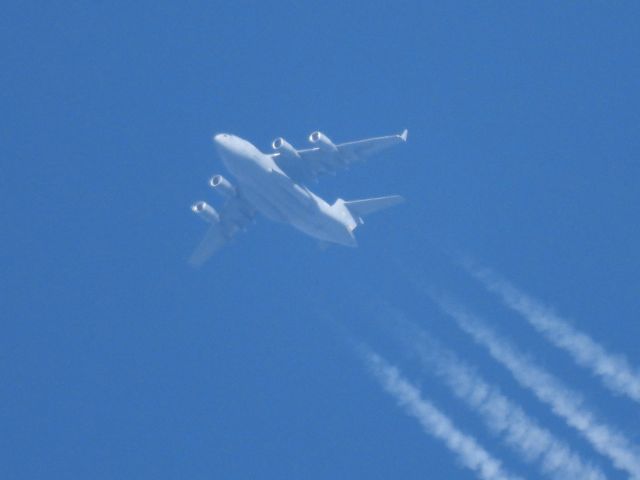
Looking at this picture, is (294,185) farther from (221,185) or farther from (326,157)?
(221,185)

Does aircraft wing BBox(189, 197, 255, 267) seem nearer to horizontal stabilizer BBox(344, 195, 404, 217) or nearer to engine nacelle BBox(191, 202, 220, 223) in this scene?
engine nacelle BBox(191, 202, 220, 223)

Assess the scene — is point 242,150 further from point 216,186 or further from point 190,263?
point 190,263

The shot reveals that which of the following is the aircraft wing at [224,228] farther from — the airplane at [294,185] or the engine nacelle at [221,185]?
the engine nacelle at [221,185]

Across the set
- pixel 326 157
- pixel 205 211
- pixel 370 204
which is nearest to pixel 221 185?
pixel 205 211

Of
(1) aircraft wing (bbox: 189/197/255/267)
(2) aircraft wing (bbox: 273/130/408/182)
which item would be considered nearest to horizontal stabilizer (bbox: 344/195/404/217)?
(2) aircraft wing (bbox: 273/130/408/182)

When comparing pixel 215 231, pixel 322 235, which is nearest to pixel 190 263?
pixel 215 231
